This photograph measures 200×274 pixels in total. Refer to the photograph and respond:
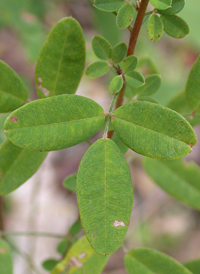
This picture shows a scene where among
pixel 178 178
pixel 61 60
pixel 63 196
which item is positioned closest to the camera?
pixel 61 60

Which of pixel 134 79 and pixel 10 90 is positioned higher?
pixel 134 79

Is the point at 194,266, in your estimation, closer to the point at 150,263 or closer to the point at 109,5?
the point at 150,263

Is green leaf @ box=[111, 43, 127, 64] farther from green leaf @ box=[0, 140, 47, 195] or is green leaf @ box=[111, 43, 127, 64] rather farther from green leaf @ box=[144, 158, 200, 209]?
green leaf @ box=[144, 158, 200, 209]

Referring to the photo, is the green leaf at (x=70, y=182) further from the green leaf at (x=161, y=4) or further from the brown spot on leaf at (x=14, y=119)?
the green leaf at (x=161, y=4)

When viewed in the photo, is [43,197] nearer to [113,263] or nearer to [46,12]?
[113,263]

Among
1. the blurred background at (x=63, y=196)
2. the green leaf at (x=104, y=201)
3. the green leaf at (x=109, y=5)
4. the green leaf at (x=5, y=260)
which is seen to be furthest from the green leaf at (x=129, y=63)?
the blurred background at (x=63, y=196)

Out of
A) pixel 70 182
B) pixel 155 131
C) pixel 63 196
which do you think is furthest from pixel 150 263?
pixel 63 196

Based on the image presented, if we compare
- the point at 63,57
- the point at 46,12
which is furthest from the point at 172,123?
the point at 46,12
